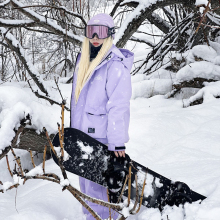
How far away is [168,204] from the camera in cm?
190

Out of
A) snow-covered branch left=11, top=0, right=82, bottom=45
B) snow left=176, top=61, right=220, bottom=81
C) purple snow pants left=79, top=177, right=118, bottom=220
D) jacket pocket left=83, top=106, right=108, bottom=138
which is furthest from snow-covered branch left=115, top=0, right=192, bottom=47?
purple snow pants left=79, top=177, right=118, bottom=220

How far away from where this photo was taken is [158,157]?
286cm

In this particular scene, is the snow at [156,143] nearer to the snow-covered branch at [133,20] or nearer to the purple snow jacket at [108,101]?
the snow-covered branch at [133,20]

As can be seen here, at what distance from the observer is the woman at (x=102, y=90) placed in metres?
1.75

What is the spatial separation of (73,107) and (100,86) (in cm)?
28

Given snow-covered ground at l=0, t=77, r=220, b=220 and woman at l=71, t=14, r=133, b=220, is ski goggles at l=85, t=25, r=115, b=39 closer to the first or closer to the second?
woman at l=71, t=14, r=133, b=220

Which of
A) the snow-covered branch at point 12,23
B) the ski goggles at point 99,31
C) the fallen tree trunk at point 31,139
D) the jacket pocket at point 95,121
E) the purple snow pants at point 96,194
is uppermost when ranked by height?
the snow-covered branch at point 12,23

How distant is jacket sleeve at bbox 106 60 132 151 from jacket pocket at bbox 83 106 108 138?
0.19ft

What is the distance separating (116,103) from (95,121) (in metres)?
0.20

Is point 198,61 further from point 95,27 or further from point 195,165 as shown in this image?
point 95,27

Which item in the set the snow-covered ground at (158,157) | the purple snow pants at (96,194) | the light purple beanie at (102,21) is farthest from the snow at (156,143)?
the light purple beanie at (102,21)

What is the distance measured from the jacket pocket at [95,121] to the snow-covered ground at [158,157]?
39 centimetres

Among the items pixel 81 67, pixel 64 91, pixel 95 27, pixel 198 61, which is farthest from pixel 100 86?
pixel 64 91

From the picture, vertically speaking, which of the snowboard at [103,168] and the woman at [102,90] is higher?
the woman at [102,90]
